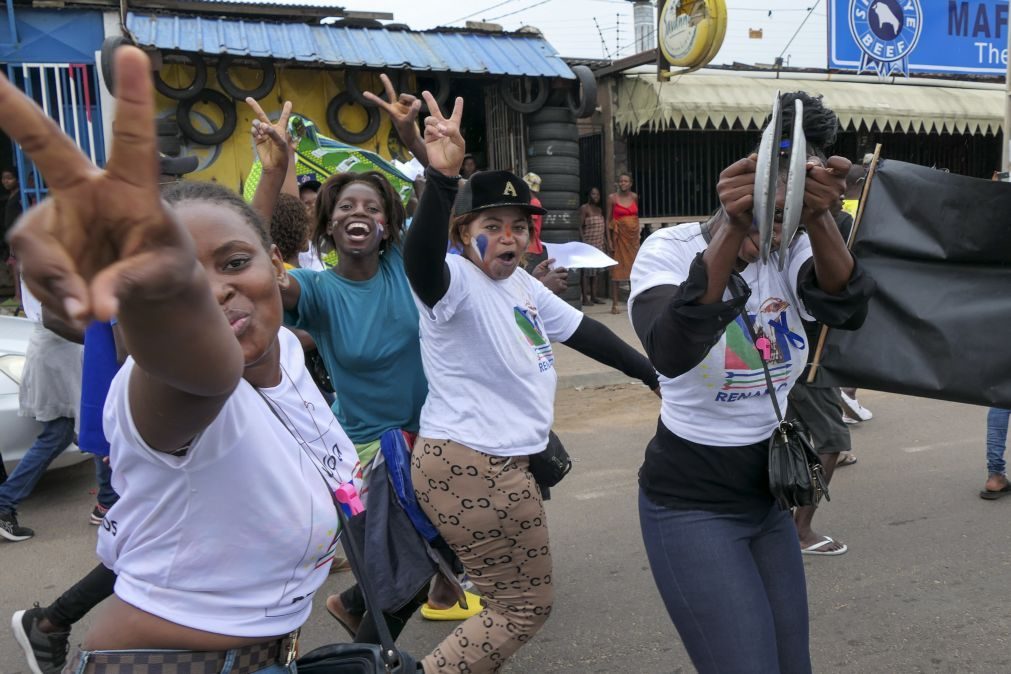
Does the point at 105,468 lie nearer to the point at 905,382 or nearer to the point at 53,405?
the point at 53,405

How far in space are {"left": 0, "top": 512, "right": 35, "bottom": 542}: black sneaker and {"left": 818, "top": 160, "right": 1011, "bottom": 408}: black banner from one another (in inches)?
166

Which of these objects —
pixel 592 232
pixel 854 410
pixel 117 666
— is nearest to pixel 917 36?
pixel 592 232

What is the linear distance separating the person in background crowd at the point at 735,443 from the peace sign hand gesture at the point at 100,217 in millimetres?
1356

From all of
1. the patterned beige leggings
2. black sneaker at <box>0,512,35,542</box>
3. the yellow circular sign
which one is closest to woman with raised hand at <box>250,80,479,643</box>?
the patterned beige leggings

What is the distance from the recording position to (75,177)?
0.91m

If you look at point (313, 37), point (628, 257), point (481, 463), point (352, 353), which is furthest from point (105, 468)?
point (628, 257)

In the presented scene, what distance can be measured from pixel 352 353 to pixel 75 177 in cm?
229

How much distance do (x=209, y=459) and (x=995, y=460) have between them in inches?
206

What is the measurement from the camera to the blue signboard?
1384cm

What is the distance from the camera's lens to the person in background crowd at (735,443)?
220cm

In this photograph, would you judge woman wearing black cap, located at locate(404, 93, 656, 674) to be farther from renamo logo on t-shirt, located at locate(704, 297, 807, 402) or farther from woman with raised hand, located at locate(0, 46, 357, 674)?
woman with raised hand, located at locate(0, 46, 357, 674)

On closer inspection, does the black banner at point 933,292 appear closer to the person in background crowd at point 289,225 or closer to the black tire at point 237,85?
the person in background crowd at point 289,225

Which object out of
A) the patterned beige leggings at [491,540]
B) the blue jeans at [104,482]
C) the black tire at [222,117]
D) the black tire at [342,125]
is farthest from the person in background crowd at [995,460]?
the black tire at [222,117]

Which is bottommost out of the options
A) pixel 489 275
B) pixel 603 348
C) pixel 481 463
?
pixel 481 463
